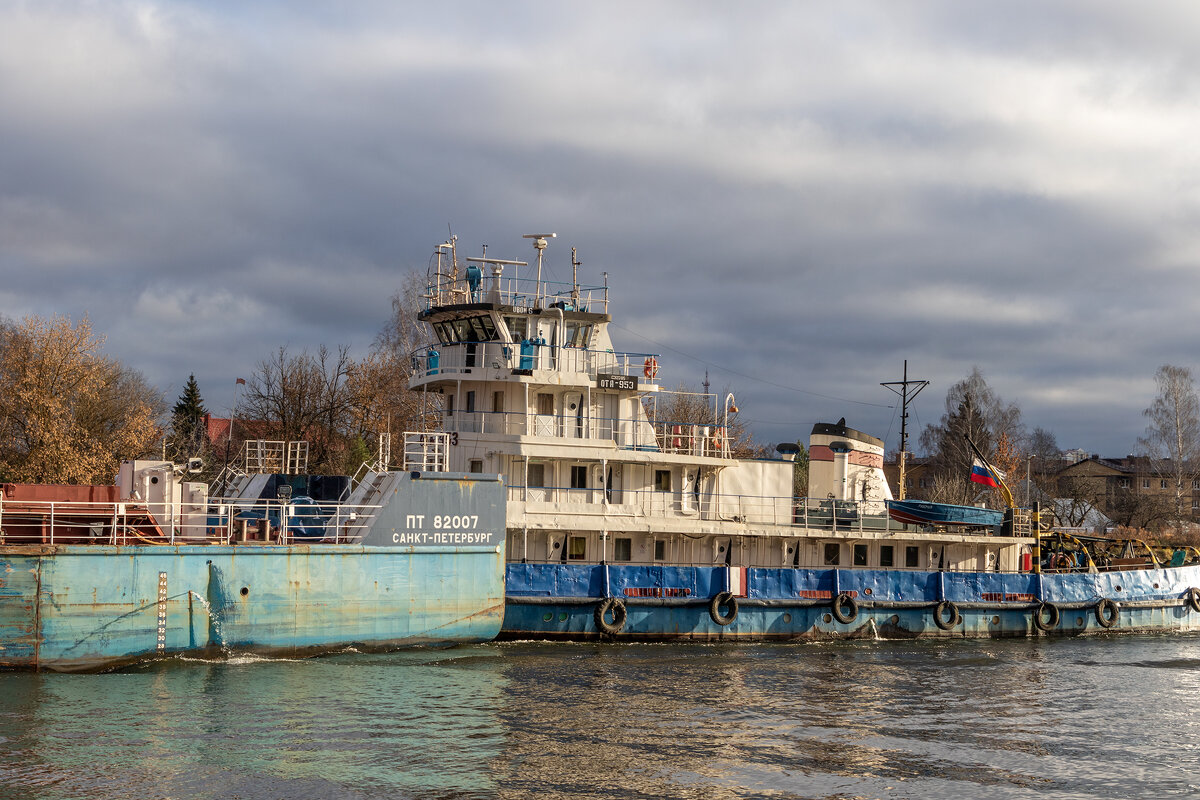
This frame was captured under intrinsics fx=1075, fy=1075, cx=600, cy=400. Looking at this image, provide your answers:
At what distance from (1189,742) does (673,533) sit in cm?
1213

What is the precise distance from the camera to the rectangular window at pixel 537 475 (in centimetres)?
2612

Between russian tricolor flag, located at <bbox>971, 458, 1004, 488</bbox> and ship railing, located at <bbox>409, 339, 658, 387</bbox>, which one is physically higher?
ship railing, located at <bbox>409, 339, 658, 387</bbox>

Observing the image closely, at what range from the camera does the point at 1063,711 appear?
63.6 feet

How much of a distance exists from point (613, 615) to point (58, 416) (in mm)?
25360

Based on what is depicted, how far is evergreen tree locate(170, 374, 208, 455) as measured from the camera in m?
52.0

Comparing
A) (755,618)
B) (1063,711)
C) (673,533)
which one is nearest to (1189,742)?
(1063,711)

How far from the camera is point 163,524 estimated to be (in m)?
21.5

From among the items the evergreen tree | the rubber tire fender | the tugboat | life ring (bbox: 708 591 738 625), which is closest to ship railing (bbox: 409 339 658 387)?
the tugboat

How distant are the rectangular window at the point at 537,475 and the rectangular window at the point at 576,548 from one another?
154 cm

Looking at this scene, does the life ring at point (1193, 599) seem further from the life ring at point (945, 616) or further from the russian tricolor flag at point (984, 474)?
the life ring at point (945, 616)

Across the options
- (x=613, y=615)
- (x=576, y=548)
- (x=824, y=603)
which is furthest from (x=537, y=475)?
(x=824, y=603)

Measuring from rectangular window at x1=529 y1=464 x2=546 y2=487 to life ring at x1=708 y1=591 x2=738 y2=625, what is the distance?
16.3ft

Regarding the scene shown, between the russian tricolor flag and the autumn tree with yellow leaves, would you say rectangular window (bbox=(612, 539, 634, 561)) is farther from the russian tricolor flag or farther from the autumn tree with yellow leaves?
the autumn tree with yellow leaves

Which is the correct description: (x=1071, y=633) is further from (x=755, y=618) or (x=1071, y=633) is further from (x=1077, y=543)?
(x=755, y=618)
